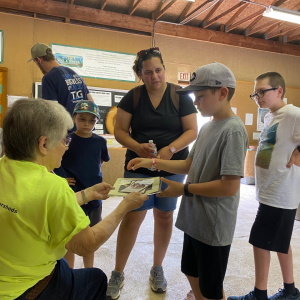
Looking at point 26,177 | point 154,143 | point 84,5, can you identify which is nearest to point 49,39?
point 84,5

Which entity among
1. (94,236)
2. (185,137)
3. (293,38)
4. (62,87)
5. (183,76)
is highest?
(293,38)

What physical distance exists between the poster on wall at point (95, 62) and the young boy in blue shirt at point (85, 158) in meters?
4.05

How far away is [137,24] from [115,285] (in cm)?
A: 566

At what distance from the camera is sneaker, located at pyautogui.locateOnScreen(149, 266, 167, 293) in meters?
1.98

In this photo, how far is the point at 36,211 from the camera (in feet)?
2.96

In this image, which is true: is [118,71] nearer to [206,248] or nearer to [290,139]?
[290,139]

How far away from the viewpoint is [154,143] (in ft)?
6.43

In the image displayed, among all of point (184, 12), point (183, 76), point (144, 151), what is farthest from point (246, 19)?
point (144, 151)

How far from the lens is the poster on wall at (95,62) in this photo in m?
5.55

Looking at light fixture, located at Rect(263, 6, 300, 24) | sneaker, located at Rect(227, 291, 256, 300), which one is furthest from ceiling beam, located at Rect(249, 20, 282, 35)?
sneaker, located at Rect(227, 291, 256, 300)

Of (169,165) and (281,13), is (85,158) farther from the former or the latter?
(281,13)

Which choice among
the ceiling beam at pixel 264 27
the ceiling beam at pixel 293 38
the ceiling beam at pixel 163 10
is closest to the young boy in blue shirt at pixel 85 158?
the ceiling beam at pixel 163 10

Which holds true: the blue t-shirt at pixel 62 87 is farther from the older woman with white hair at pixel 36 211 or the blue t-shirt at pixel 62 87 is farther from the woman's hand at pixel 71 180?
the older woman with white hair at pixel 36 211

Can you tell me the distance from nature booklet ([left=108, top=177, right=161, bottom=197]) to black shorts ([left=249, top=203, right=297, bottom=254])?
813 mm
